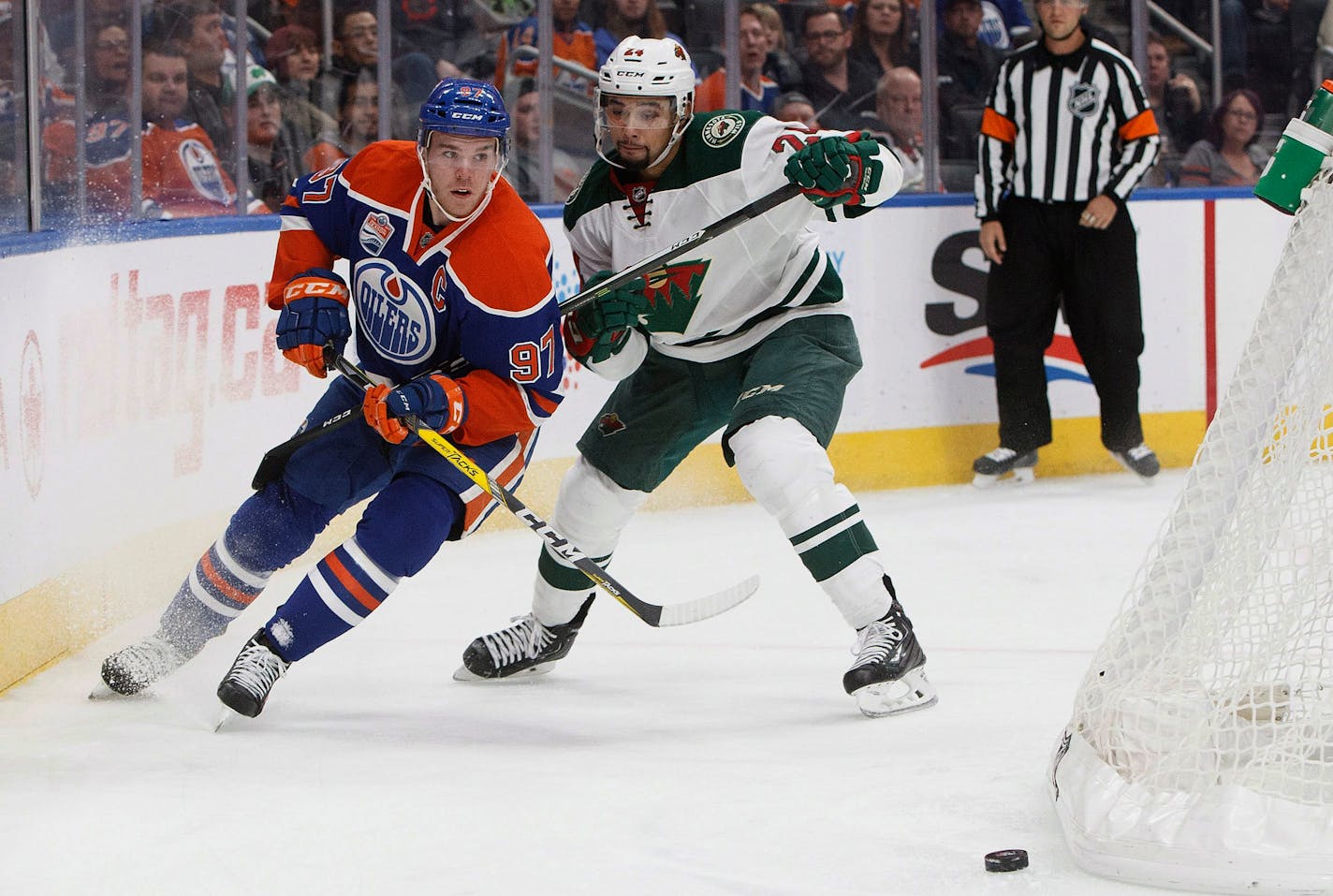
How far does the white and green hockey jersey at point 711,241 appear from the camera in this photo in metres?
2.79

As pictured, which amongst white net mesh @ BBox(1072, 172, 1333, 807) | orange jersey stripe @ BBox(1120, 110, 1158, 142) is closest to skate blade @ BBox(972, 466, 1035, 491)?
orange jersey stripe @ BBox(1120, 110, 1158, 142)

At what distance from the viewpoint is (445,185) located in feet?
8.41

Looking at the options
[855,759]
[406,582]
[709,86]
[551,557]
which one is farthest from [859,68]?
[855,759]

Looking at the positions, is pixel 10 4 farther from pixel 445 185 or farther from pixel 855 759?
pixel 855 759

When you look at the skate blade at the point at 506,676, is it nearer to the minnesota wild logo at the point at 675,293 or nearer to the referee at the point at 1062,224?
the minnesota wild logo at the point at 675,293

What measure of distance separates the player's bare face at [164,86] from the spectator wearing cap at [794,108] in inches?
74.9

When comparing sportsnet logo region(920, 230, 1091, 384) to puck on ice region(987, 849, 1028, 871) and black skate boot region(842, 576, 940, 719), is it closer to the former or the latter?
black skate boot region(842, 576, 940, 719)

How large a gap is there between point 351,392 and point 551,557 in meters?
0.46

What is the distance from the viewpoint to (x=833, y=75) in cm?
517

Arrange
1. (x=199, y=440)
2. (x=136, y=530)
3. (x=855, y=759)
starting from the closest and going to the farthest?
1. (x=855, y=759)
2. (x=136, y=530)
3. (x=199, y=440)

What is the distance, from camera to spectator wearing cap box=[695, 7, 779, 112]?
497 cm

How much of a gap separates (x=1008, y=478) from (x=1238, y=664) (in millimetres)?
3105

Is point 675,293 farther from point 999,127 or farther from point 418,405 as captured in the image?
point 999,127

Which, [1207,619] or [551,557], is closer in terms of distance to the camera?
[1207,619]
